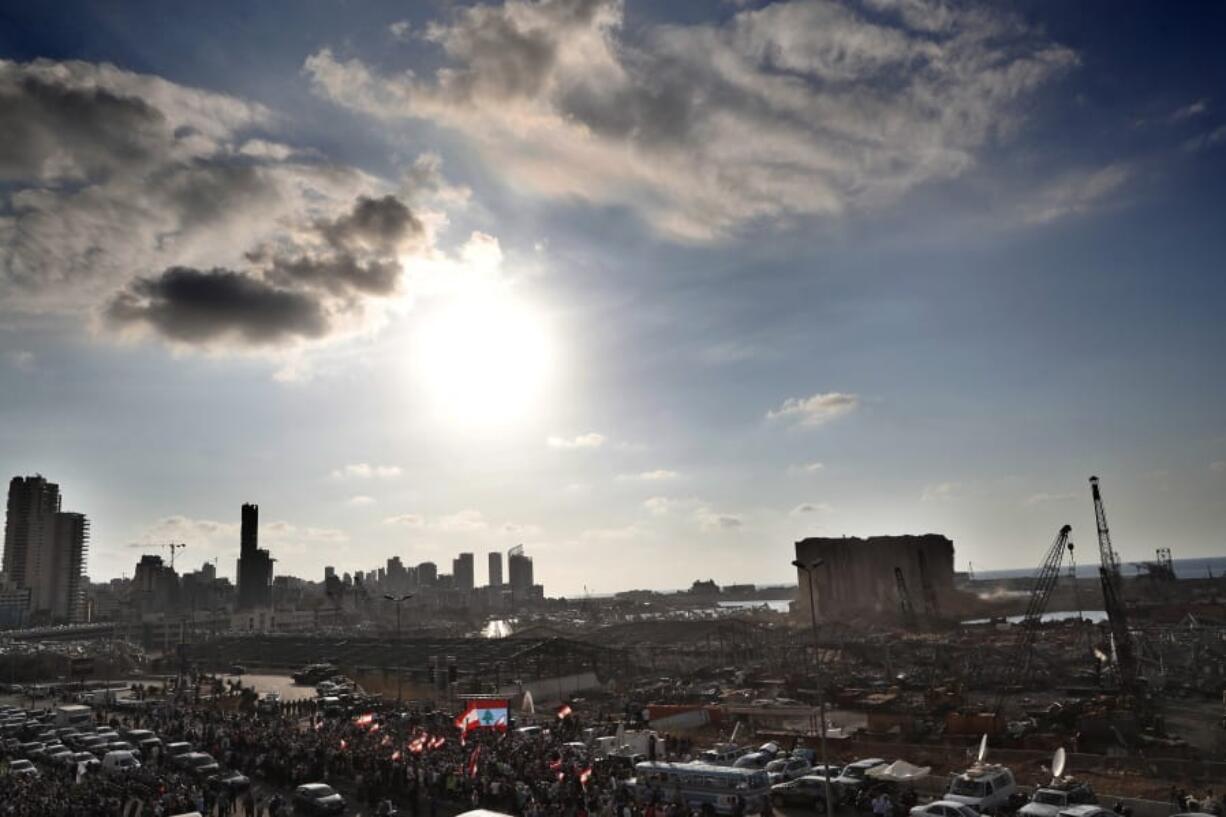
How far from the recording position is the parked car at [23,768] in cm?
3954

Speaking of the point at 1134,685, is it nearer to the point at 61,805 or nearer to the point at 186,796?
the point at 186,796

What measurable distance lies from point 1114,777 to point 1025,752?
14.9 feet

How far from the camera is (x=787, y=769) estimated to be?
34438mm

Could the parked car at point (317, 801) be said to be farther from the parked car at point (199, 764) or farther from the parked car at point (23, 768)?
the parked car at point (23, 768)

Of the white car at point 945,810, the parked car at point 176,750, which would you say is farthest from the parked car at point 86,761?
the white car at point 945,810

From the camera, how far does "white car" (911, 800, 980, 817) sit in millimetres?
25734

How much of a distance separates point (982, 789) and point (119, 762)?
132ft

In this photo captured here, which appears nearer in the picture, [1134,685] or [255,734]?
[255,734]

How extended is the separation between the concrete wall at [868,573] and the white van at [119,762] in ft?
540

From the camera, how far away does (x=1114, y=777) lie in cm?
3331

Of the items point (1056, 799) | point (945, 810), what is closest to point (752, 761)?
point (945, 810)

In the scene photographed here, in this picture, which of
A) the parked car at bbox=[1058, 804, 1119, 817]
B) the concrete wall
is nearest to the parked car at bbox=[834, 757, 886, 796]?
the parked car at bbox=[1058, 804, 1119, 817]

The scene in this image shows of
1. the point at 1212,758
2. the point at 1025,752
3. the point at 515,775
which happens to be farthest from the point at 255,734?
the point at 1212,758

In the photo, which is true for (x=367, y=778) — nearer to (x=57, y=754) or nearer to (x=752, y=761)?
(x=752, y=761)
